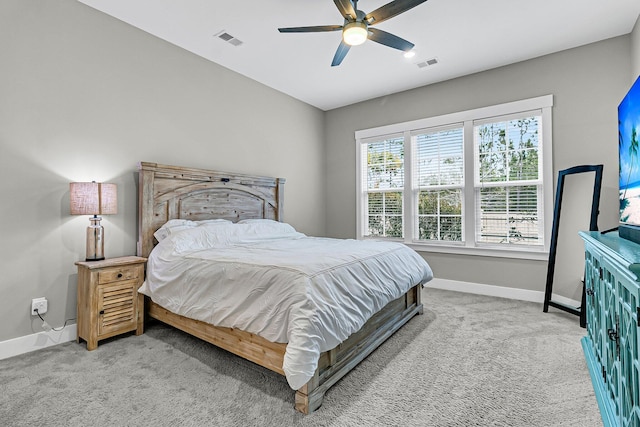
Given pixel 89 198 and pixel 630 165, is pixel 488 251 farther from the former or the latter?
pixel 89 198

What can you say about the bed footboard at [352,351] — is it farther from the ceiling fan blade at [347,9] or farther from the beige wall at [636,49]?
the beige wall at [636,49]

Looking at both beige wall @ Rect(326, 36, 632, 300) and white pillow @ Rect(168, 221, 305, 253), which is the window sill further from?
white pillow @ Rect(168, 221, 305, 253)

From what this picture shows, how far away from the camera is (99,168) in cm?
285

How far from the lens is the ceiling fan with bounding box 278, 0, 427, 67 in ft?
7.23

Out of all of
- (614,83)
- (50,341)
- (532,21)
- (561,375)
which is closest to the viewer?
(561,375)

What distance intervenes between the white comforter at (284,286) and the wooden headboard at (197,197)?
1.22 feet

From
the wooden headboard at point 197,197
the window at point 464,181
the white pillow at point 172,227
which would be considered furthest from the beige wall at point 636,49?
the white pillow at point 172,227

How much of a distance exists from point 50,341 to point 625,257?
12.3ft

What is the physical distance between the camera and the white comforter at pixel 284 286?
68.1 inches

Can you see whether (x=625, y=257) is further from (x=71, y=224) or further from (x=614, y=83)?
(x=71, y=224)

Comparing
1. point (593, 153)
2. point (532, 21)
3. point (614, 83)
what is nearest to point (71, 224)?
point (532, 21)

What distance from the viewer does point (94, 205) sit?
8.37 feet

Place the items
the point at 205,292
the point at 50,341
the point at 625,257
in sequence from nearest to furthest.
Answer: the point at 625,257 < the point at 205,292 < the point at 50,341

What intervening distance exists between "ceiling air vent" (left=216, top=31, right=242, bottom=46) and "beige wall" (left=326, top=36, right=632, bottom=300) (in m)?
2.64
